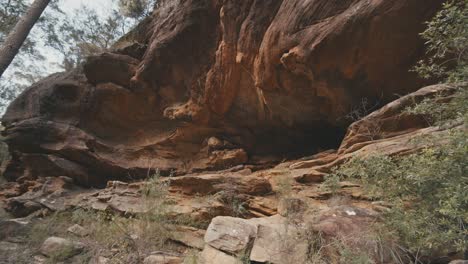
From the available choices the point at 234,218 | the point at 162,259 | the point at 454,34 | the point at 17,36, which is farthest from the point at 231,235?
the point at 17,36

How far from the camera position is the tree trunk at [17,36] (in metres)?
6.25

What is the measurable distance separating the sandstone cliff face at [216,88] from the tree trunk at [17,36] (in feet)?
5.51

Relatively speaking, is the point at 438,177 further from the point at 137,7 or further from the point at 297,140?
the point at 137,7

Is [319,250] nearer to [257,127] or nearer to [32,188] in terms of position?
[257,127]

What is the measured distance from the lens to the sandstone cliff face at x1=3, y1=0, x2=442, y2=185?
518 cm

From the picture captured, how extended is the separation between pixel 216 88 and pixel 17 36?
4866mm

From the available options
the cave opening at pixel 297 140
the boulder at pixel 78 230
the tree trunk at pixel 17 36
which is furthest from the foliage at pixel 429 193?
the tree trunk at pixel 17 36

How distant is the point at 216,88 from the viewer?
22.5ft

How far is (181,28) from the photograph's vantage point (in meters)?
6.95

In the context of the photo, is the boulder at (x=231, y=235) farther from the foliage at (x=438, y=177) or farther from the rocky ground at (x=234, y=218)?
the foliage at (x=438, y=177)

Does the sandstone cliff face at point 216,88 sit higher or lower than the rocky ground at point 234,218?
higher

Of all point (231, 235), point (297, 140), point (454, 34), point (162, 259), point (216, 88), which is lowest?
point (162, 259)

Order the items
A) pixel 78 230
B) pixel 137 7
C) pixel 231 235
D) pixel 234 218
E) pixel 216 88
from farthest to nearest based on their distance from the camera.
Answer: pixel 137 7, pixel 216 88, pixel 78 230, pixel 234 218, pixel 231 235

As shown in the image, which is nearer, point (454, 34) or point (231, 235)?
point (454, 34)
